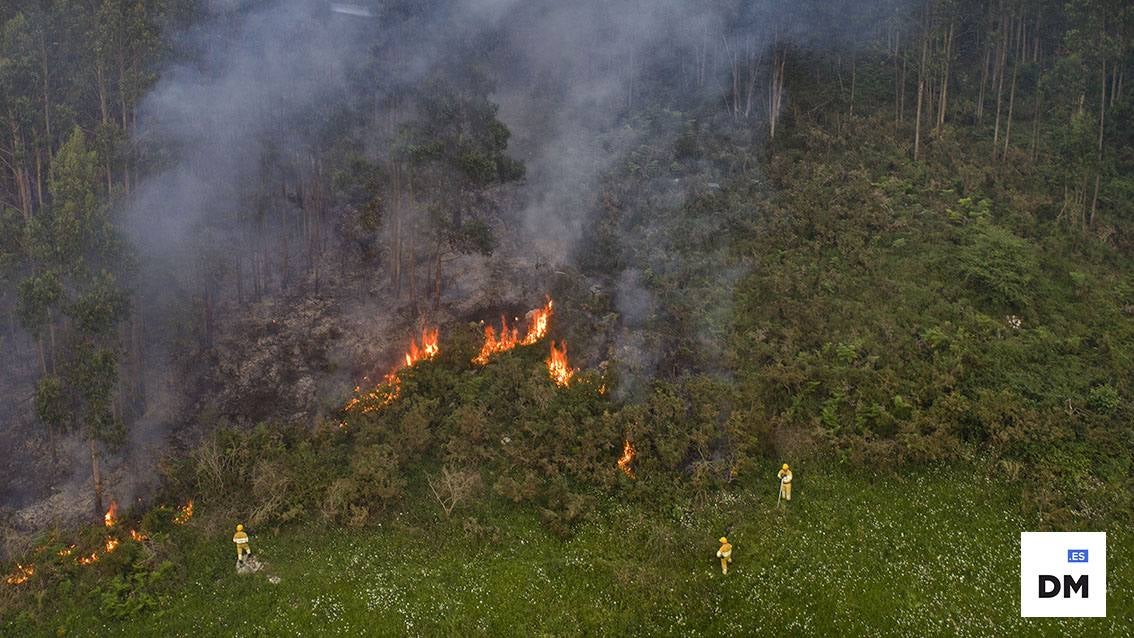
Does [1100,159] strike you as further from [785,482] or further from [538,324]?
[538,324]

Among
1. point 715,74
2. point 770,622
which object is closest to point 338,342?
point 770,622

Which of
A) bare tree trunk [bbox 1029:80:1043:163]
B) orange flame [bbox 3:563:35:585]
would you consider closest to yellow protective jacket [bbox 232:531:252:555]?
orange flame [bbox 3:563:35:585]

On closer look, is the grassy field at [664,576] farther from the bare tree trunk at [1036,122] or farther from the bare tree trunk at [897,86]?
the bare tree trunk at [897,86]

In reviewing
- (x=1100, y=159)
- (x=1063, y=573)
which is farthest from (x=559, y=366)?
(x=1100, y=159)

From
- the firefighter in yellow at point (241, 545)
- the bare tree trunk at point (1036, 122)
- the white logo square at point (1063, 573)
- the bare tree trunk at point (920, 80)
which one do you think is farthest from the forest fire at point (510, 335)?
the bare tree trunk at point (1036, 122)

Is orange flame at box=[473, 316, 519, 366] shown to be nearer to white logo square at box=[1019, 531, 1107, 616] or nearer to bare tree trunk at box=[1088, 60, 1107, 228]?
A: white logo square at box=[1019, 531, 1107, 616]

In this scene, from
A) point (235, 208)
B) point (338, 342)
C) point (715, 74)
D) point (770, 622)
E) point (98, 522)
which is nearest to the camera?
point (770, 622)

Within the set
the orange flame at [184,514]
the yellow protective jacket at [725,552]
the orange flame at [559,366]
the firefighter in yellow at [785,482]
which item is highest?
the orange flame at [559,366]

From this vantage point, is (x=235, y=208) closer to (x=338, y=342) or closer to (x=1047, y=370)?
(x=338, y=342)
